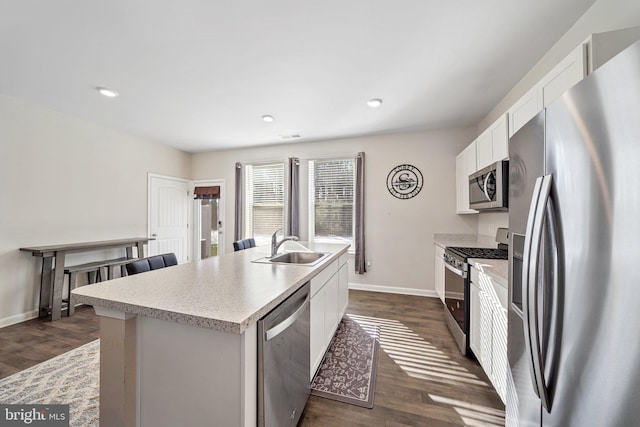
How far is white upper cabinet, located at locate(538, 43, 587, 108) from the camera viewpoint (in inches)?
49.1

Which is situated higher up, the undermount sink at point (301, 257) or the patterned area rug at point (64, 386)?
the undermount sink at point (301, 257)

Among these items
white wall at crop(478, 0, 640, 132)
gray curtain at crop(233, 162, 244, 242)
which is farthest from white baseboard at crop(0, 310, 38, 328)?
white wall at crop(478, 0, 640, 132)

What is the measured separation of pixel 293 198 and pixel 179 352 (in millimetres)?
3593

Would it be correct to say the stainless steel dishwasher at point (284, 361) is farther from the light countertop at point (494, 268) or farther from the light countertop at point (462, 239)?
the light countertop at point (462, 239)

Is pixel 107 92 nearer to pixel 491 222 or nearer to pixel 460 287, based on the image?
pixel 460 287

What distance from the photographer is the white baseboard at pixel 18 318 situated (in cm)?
273

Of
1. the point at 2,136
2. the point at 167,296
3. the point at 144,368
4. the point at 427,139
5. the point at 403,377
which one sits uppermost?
the point at 427,139

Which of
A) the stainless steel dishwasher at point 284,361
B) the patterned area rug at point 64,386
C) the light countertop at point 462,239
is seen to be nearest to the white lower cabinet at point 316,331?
the stainless steel dishwasher at point 284,361

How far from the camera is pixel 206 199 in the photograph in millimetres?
5316

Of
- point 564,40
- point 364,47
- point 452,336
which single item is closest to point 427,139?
point 564,40

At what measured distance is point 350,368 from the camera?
2027 mm

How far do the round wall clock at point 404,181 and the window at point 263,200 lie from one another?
6.90 ft

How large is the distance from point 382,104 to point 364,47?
3.57ft

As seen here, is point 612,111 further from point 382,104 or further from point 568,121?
point 382,104
